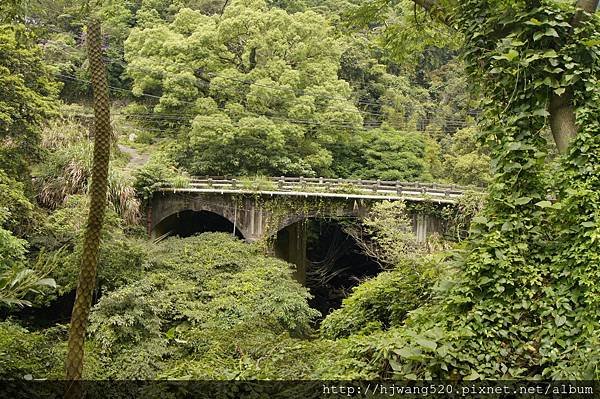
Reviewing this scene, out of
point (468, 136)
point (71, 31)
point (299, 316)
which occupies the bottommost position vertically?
point (299, 316)

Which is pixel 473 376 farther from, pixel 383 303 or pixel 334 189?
pixel 334 189

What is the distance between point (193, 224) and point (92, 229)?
18.9 meters

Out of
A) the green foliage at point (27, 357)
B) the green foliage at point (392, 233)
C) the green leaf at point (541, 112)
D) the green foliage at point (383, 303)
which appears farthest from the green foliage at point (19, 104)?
the green leaf at point (541, 112)

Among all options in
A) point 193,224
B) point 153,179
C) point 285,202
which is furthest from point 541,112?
point 193,224

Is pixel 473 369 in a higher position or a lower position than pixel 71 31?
lower

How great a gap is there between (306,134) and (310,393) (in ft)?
69.6

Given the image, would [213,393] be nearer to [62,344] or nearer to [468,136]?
[62,344]

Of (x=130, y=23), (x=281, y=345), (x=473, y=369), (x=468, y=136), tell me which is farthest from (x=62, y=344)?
(x=130, y=23)

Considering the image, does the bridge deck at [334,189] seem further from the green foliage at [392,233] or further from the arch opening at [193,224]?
the arch opening at [193,224]

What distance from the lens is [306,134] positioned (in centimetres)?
2495

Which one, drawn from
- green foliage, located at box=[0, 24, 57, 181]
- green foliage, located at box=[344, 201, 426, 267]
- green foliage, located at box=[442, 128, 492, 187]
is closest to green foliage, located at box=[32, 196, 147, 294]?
green foliage, located at box=[0, 24, 57, 181]

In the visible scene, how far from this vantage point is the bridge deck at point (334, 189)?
711 inches

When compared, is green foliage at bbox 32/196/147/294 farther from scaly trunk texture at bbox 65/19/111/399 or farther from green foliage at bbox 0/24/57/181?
scaly trunk texture at bbox 65/19/111/399

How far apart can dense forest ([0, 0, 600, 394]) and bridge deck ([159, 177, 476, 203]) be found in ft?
2.27
